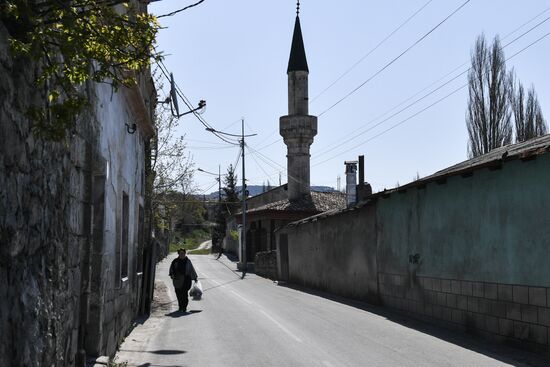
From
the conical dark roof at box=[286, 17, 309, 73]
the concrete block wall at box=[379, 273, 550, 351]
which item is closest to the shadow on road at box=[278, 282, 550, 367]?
the concrete block wall at box=[379, 273, 550, 351]

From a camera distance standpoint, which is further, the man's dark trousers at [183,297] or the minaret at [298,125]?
the minaret at [298,125]

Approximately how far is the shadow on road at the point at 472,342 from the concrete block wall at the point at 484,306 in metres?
0.12

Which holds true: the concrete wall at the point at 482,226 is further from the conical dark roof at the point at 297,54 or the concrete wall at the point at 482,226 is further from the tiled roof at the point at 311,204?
the conical dark roof at the point at 297,54

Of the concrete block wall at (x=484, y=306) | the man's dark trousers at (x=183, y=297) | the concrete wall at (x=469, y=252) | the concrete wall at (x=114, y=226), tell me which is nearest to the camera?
the concrete wall at (x=114, y=226)

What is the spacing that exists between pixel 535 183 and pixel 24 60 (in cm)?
824

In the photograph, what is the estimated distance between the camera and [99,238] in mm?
7590

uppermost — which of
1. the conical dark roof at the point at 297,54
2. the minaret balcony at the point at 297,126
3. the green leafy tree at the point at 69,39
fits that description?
the conical dark roof at the point at 297,54

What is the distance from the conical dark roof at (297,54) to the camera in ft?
147

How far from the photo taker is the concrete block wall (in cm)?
983

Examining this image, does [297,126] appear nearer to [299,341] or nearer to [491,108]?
[491,108]

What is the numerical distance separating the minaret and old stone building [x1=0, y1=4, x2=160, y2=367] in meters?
33.8

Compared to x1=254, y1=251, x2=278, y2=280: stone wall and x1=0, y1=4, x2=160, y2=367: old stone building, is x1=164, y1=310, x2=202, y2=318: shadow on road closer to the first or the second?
x1=0, y1=4, x2=160, y2=367: old stone building

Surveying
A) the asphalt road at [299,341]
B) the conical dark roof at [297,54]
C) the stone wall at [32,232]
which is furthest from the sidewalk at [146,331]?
the conical dark roof at [297,54]

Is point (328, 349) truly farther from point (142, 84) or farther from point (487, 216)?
point (142, 84)
